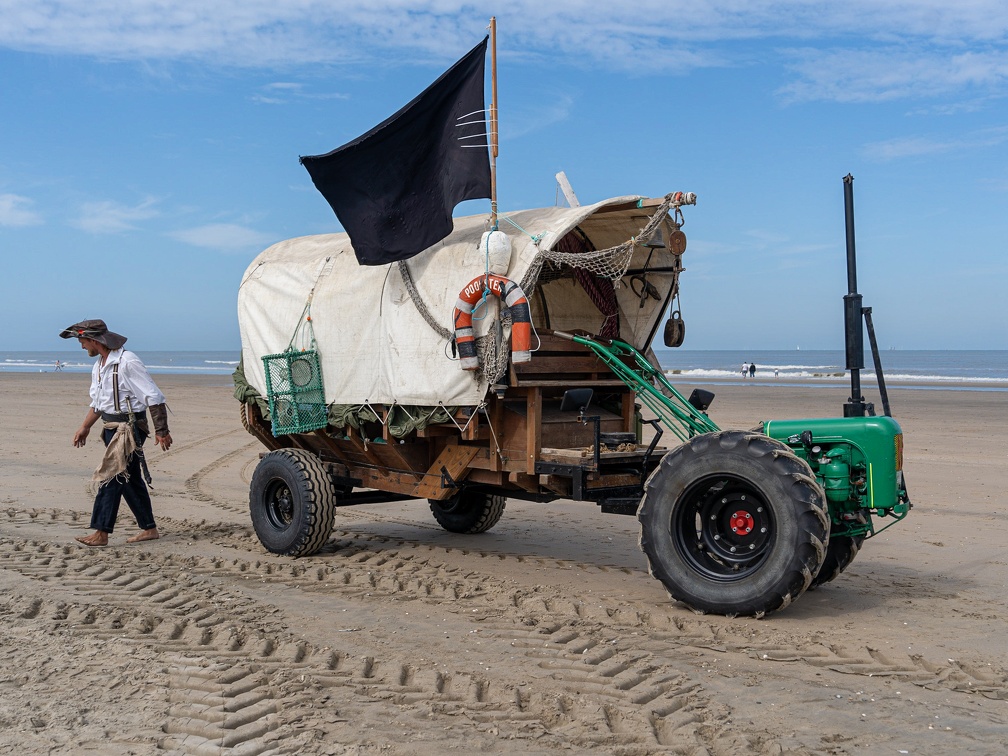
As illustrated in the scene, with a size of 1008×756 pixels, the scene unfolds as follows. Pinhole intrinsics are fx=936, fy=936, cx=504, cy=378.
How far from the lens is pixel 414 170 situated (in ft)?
25.5

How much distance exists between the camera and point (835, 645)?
550 centimetres

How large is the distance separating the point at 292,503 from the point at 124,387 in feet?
6.89

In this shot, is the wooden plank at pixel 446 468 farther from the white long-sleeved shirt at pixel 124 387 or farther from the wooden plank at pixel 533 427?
the white long-sleeved shirt at pixel 124 387

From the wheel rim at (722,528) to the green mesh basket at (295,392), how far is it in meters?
3.70

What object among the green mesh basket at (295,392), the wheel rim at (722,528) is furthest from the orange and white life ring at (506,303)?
the green mesh basket at (295,392)

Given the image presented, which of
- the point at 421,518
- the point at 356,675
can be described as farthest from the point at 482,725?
the point at 421,518

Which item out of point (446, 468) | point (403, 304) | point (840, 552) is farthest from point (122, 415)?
point (840, 552)

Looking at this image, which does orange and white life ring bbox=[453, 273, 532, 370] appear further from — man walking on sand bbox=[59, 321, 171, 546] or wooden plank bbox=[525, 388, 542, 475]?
man walking on sand bbox=[59, 321, 171, 546]

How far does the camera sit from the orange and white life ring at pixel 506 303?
6.81m

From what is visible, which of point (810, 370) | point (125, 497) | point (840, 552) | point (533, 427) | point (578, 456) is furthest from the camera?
point (810, 370)

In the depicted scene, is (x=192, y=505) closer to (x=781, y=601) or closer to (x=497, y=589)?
(x=497, y=589)

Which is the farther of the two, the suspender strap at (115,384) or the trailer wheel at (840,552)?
the suspender strap at (115,384)

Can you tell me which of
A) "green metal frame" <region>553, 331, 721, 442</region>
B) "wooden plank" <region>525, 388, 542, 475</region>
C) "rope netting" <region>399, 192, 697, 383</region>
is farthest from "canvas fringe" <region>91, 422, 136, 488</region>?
"green metal frame" <region>553, 331, 721, 442</region>

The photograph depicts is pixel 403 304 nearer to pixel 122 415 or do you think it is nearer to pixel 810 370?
pixel 122 415
